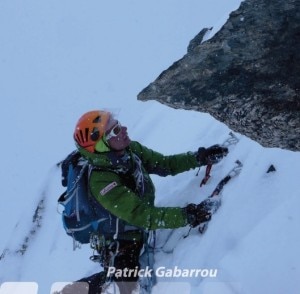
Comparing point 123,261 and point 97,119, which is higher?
point 97,119

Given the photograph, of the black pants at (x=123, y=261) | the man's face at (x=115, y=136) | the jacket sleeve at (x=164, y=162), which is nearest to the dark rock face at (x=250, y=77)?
the jacket sleeve at (x=164, y=162)

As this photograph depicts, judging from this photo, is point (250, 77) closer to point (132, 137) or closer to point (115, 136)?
point (115, 136)

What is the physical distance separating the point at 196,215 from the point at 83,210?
1.26m

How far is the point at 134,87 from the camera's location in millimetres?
32625

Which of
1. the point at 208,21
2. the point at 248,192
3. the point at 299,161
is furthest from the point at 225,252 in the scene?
the point at 208,21

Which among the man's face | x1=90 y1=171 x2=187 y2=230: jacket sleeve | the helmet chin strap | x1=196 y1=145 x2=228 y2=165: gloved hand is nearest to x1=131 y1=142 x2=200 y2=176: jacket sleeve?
x1=196 y1=145 x2=228 y2=165: gloved hand

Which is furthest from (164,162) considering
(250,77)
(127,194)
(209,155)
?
(250,77)

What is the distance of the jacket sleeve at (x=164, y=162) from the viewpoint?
5.79 metres

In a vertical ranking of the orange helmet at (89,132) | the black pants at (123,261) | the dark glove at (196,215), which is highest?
the orange helmet at (89,132)

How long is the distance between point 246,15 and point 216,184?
2214mm

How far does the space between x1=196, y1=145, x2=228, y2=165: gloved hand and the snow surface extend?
6.4 inches

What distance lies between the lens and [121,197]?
4.78m

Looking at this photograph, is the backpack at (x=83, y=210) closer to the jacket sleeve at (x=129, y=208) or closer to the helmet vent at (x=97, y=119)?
the jacket sleeve at (x=129, y=208)

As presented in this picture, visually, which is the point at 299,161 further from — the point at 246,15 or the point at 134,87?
the point at 134,87
